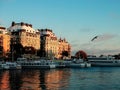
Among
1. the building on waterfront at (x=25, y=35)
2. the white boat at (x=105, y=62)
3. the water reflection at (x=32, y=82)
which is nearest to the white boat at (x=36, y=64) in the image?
the building on waterfront at (x=25, y=35)

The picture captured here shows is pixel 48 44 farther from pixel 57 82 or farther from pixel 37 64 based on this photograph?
pixel 57 82

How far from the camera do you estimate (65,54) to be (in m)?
198

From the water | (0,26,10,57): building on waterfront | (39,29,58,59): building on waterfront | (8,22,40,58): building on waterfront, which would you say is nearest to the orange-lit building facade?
(8,22,40,58): building on waterfront

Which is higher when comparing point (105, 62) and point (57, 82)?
point (105, 62)

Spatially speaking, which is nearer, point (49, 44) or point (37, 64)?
point (37, 64)

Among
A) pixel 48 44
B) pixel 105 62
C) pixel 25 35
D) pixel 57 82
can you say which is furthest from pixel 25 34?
pixel 57 82

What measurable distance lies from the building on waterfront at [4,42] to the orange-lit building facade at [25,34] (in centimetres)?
622

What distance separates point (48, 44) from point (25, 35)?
62.2ft

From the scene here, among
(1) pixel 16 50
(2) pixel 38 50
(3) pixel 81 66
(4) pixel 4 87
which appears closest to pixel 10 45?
(1) pixel 16 50

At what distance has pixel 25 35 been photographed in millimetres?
166625

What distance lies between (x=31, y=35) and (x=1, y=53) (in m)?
25.5

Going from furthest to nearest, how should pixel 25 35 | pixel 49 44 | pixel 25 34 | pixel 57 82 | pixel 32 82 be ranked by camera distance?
pixel 49 44 < pixel 25 34 < pixel 25 35 < pixel 57 82 < pixel 32 82

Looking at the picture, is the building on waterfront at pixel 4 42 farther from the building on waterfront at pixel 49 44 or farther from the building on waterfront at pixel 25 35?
the building on waterfront at pixel 49 44

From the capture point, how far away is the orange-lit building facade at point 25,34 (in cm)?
16500
